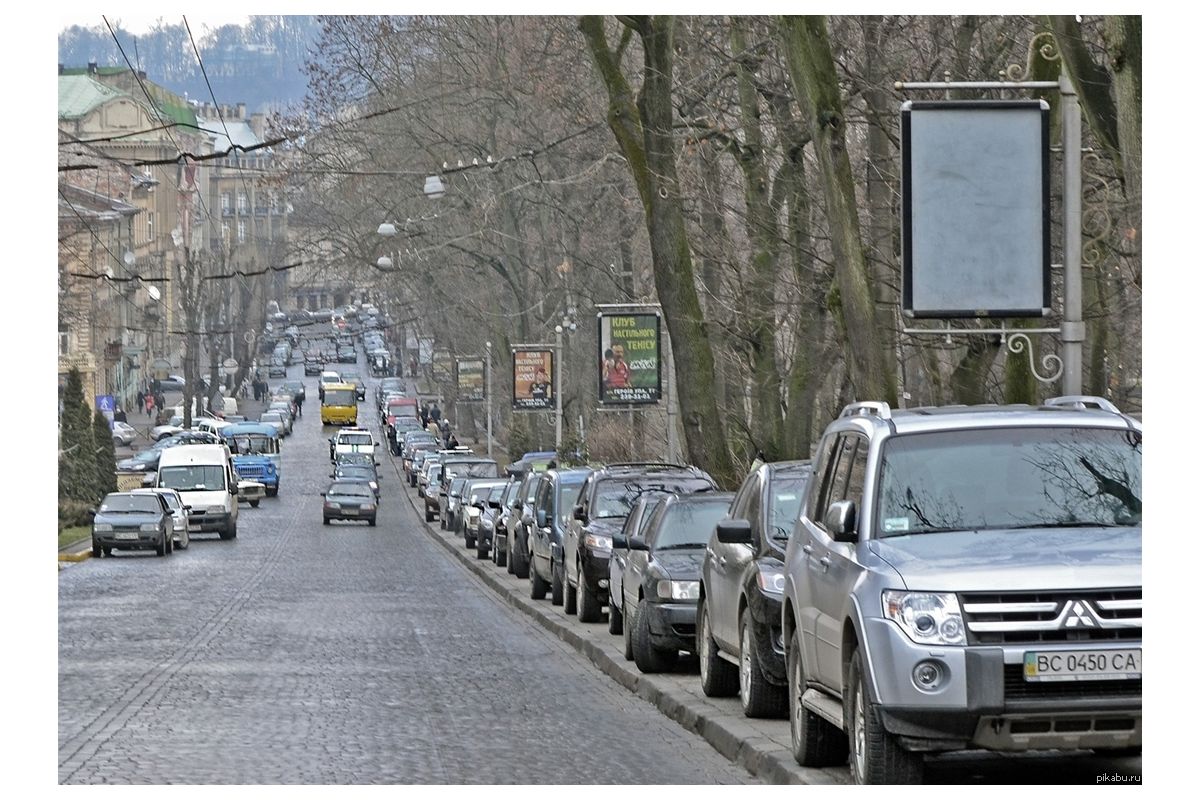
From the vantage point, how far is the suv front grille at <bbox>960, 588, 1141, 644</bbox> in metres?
9.16

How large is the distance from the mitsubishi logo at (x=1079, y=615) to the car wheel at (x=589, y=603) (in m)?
14.6

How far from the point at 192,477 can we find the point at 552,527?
30392mm

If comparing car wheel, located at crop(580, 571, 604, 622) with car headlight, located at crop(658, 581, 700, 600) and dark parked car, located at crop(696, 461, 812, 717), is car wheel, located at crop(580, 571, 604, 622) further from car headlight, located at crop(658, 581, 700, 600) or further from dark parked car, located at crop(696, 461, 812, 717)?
dark parked car, located at crop(696, 461, 812, 717)

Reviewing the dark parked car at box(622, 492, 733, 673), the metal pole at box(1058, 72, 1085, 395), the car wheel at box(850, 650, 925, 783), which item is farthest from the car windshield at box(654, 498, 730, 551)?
the car wheel at box(850, 650, 925, 783)

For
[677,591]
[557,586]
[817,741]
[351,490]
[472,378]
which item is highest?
[472,378]

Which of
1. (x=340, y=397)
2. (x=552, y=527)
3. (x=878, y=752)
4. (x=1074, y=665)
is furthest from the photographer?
(x=340, y=397)

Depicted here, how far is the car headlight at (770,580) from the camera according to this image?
1334cm

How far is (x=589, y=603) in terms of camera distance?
2377cm

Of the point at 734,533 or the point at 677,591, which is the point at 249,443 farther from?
the point at 734,533

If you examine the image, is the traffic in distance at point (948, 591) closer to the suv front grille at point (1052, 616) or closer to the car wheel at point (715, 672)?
the suv front grille at point (1052, 616)

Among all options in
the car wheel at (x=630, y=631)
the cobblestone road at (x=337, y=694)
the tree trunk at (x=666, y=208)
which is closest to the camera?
the cobblestone road at (x=337, y=694)

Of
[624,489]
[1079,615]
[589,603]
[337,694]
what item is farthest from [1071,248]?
[624,489]

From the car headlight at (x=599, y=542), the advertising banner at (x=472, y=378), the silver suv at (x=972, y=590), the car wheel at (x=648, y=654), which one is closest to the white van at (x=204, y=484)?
the advertising banner at (x=472, y=378)

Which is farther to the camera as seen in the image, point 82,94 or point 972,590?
point 82,94
